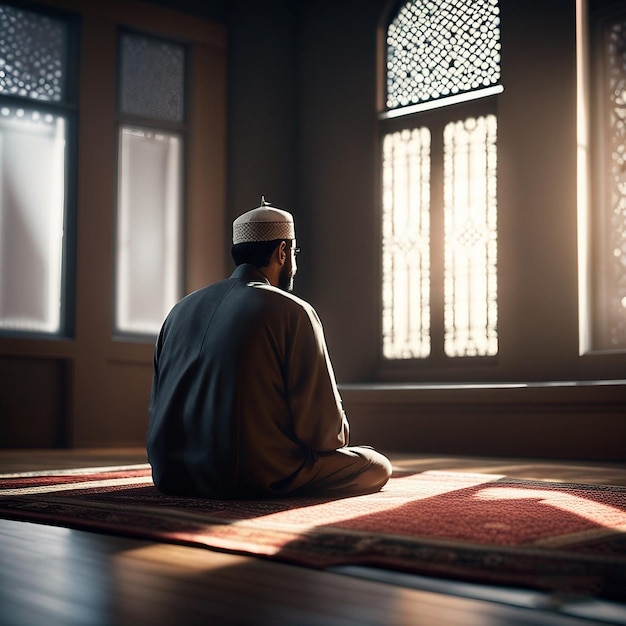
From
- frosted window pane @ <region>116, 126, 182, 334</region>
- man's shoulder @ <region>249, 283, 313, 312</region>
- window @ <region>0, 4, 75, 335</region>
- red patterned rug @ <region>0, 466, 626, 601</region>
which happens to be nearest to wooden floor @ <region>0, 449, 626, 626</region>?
red patterned rug @ <region>0, 466, 626, 601</region>

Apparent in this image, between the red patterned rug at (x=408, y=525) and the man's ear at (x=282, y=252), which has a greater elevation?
the man's ear at (x=282, y=252)

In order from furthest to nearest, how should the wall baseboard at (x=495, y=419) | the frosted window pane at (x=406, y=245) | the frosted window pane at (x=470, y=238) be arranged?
the frosted window pane at (x=406, y=245), the frosted window pane at (x=470, y=238), the wall baseboard at (x=495, y=419)

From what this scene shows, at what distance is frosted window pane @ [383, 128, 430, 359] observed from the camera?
6.58 meters

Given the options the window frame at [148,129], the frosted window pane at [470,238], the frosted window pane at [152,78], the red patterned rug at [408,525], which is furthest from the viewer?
the frosted window pane at [152,78]

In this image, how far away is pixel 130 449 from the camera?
20.7ft

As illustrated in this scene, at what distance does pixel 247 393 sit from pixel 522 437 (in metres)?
3.13

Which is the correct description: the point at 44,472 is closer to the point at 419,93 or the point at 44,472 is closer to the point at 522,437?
the point at 522,437

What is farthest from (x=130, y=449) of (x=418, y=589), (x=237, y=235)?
(x=418, y=589)

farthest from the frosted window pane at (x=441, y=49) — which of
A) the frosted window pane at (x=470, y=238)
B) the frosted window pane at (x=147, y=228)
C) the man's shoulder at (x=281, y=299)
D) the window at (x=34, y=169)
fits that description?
the man's shoulder at (x=281, y=299)

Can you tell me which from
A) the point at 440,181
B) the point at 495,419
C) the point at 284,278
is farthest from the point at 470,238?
the point at 284,278

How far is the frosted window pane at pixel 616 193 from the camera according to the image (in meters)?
5.71

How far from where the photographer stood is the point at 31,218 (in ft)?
21.2

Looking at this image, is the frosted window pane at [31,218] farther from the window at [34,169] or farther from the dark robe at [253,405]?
the dark robe at [253,405]

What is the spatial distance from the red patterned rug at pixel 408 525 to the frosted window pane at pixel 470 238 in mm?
2735
